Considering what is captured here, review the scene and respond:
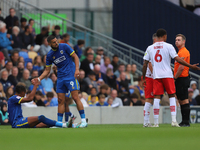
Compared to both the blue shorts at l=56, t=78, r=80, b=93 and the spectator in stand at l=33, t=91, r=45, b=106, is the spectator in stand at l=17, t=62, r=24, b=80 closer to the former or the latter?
the spectator in stand at l=33, t=91, r=45, b=106

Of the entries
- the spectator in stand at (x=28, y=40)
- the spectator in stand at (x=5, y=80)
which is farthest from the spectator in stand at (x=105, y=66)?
the spectator in stand at (x=5, y=80)

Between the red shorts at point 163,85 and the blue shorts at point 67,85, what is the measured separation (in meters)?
1.80

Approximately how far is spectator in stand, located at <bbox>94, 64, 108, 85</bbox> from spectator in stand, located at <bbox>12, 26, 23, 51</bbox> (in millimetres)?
3291

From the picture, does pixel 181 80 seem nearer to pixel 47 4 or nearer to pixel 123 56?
pixel 123 56

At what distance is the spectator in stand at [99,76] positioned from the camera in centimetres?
1644

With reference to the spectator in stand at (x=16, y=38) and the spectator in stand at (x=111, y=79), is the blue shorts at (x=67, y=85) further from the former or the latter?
the spectator in stand at (x=16, y=38)

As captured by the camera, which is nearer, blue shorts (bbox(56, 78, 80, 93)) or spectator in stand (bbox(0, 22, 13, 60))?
blue shorts (bbox(56, 78, 80, 93))

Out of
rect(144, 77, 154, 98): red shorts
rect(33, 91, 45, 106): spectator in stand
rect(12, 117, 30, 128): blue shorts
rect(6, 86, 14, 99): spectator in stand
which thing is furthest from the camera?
rect(33, 91, 45, 106): spectator in stand

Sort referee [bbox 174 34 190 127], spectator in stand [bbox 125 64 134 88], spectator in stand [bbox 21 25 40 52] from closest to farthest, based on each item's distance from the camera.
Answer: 1. referee [bbox 174 34 190 127]
2. spectator in stand [bbox 125 64 134 88]
3. spectator in stand [bbox 21 25 40 52]

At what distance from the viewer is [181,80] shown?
31.9 ft

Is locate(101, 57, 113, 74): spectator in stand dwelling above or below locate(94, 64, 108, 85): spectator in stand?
above

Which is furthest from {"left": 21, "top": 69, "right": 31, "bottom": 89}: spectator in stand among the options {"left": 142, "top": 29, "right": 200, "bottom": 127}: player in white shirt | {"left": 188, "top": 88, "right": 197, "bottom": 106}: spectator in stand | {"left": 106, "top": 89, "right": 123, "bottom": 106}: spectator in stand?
{"left": 142, "top": 29, "right": 200, "bottom": 127}: player in white shirt

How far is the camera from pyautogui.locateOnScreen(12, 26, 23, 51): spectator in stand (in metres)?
17.2

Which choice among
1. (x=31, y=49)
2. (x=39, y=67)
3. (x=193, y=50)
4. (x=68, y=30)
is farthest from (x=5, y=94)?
(x=193, y=50)
